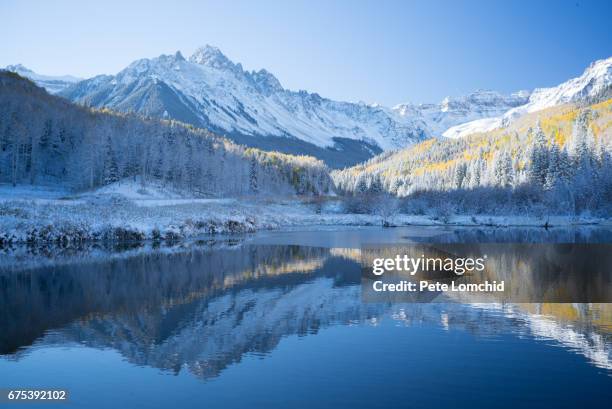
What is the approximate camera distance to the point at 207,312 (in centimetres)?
1962

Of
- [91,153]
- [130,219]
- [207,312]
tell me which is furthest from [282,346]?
[91,153]

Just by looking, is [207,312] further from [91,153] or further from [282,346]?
[91,153]

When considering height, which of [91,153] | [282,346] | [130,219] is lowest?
[282,346]

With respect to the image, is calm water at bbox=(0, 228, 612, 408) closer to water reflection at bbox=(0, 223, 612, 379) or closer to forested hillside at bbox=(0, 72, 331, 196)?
water reflection at bbox=(0, 223, 612, 379)

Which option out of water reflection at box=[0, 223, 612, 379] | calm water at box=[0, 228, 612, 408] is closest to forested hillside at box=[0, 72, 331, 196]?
water reflection at box=[0, 223, 612, 379]

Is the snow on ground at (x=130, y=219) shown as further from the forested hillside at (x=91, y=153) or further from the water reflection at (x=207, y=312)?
the water reflection at (x=207, y=312)

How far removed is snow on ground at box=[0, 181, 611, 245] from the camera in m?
41.6

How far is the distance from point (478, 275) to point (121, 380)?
2229 cm

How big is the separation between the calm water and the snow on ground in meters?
16.2

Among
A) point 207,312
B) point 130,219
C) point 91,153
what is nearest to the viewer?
point 207,312

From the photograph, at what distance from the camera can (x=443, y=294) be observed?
925 inches

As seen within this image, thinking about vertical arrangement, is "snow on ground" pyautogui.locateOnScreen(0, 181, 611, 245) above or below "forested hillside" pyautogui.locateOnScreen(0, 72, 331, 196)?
below

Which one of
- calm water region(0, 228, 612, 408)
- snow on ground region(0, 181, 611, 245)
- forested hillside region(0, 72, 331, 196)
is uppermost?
forested hillside region(0, 72, 331, 196)

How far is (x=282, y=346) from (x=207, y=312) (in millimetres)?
5327
